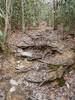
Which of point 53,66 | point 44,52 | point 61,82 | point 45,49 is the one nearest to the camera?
point 61,82

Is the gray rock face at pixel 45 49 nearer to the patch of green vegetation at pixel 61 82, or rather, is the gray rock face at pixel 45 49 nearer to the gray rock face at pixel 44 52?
the gray rock face at pixel 44 52

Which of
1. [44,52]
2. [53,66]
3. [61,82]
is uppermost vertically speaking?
[44,52]

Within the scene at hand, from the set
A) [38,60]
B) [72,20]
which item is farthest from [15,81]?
[72,20]

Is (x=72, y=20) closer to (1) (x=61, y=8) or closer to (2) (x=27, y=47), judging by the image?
(1) (x=61, y=8)

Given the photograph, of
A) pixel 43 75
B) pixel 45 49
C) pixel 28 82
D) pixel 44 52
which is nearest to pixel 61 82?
pixel 43 75

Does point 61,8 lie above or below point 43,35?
above

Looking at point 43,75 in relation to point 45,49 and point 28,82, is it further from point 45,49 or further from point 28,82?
point 45,49

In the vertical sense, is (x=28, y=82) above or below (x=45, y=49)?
below

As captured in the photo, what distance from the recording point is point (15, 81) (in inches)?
253

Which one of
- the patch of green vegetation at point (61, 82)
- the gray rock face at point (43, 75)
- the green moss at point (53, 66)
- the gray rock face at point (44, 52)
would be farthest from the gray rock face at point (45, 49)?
the patch of green vegetation at point (61, 82)

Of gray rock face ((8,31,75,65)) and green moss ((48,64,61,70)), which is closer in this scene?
green moss ((48,64,61,70))

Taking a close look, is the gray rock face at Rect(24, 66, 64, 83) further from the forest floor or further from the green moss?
the green moss

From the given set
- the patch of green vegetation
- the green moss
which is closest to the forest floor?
the patch of green vegetation

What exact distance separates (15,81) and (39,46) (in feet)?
9.15
